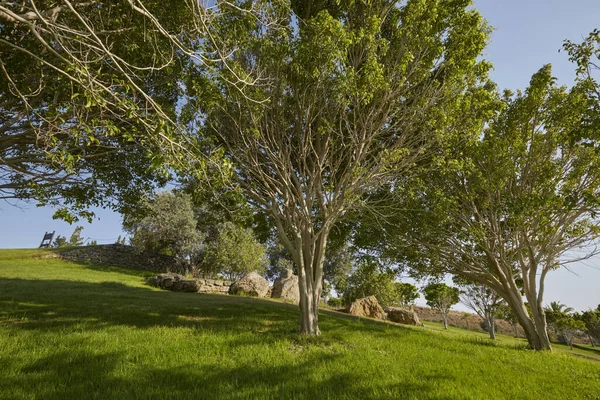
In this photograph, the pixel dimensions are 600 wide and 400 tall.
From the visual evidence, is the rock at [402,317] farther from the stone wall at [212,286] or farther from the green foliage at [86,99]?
the green foliage at [86,99]

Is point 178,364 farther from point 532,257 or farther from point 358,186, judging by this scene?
point 532,257

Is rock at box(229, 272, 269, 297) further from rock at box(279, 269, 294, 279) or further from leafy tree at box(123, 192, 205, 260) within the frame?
leafy tree at box(123, 192, 205, 260)

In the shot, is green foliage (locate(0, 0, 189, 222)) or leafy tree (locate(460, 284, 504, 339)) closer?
green foliage (locate(0, 0, 189, 222))

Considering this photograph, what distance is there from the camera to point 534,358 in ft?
29.4

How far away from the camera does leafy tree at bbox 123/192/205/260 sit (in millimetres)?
32844

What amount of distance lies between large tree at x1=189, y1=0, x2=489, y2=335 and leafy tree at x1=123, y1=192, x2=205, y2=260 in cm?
2535

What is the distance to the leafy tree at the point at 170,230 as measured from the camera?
3284cm

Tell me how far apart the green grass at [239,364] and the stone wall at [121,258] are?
28.0m

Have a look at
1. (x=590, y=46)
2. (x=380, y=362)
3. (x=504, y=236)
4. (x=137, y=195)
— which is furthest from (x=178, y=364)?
(x=504, y=236)

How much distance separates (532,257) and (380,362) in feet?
32.9

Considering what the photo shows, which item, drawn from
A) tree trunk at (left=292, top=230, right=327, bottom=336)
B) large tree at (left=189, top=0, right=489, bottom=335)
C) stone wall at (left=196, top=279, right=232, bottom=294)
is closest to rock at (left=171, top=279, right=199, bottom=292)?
stone wall at (left=196, top=279, right=232, bottom=294)

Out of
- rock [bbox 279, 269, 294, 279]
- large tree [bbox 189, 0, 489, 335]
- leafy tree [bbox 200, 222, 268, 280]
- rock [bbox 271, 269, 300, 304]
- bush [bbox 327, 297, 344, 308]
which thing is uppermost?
large tree [bbox 189, 0, 489, 335]

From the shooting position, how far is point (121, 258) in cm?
3628

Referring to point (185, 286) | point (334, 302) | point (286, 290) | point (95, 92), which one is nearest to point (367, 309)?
point (286, 290)
